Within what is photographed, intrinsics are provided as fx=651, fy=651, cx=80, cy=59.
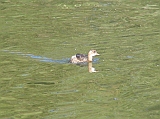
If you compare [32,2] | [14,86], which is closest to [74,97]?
[14,86]

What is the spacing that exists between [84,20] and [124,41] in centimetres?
404

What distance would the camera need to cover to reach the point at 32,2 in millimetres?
26703

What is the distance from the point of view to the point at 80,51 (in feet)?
60.8

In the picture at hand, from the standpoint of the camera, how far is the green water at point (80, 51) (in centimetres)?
1280

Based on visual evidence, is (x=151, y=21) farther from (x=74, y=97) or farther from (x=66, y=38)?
(x=74, y=97)

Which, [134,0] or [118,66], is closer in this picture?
[118,66]

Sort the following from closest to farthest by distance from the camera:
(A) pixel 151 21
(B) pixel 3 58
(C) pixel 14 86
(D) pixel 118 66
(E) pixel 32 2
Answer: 1. (C) pixel 14 86
2. (D) pixel 118 66
3. (B) pixel 3 58
4. (A) pixel 151 21
5. (E) pixel 32 2

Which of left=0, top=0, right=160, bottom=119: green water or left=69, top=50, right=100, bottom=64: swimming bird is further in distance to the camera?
left=69, top=50, right=100, bottom=64: swimming bird

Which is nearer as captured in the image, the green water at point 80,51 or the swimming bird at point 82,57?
the green water at point 80,51

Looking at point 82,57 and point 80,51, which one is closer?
point 82,57

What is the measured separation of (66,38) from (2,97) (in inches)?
253

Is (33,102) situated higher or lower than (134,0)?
lower

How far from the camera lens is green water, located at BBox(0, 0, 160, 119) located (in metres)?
12.8

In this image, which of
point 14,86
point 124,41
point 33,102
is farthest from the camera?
point 124,41
